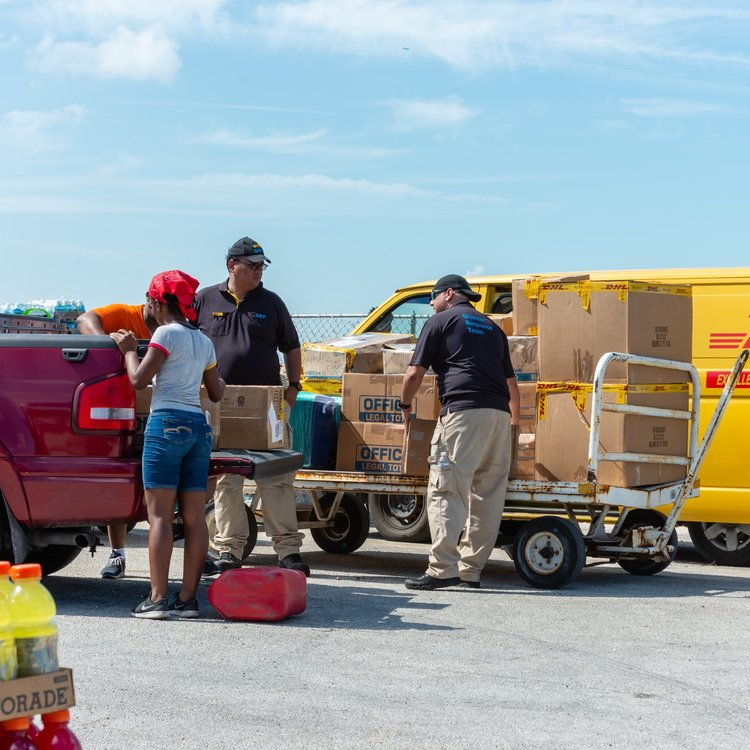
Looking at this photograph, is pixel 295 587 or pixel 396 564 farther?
pixel 396 564

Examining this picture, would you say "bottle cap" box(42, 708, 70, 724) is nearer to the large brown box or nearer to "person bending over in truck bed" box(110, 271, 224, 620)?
"person bending over in truck bed" box(110, 271, 224, 620)

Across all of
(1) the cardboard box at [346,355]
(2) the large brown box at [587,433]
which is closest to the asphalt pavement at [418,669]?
(2) the large brown box at [587,433]

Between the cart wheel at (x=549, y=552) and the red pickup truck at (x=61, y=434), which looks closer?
the red pickup truck at (x=61, y=434)

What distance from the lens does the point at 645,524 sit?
30.1 feet

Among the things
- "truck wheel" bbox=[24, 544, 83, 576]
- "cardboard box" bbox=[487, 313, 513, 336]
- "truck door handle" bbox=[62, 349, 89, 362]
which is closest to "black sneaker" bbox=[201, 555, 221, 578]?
"truck wheel" bbox=[24, 544, 83, 576]

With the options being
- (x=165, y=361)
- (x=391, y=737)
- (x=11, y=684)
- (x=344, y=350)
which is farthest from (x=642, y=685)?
(x=344, y=350)

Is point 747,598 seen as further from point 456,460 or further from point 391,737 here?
point 391,737

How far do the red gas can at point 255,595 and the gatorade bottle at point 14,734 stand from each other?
3695mm

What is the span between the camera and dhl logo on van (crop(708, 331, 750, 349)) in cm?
961

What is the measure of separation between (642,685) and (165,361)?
2860 mm

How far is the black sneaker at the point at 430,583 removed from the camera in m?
8.11

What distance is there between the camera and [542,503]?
8961 millimetres

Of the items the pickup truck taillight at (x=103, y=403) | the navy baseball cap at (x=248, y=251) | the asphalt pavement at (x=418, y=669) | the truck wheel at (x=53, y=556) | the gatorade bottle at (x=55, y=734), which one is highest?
the navy baseball cap at (x=248, y=251)

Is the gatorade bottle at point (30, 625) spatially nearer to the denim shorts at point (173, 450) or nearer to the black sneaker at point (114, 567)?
the denim shorts at point (173, 450)
